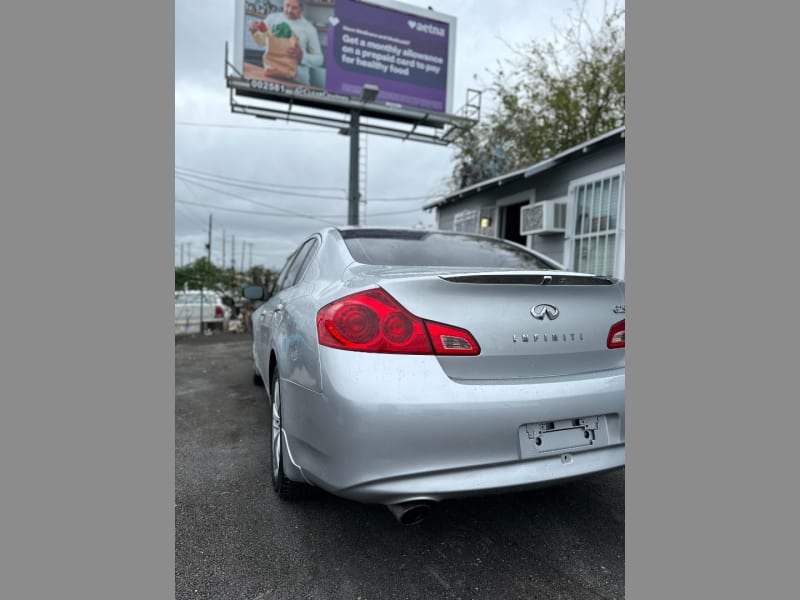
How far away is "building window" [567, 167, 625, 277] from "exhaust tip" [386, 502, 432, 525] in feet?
15.8

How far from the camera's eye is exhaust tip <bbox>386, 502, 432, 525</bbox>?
1.56 meters

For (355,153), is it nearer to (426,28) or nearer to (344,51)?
(344,51)

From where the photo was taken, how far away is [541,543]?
6.42ft

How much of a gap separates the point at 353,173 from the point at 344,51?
3360 mm

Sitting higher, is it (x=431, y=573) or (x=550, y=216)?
(x=550, y=216)

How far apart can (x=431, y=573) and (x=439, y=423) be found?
0.65 meters

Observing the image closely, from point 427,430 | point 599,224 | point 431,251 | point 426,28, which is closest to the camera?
point 427,430

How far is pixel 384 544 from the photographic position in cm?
194

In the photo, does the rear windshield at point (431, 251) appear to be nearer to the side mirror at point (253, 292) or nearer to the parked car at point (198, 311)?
the side mirror at point (253, 292)

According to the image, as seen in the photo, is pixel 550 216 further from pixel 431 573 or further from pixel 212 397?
pixel 431 573

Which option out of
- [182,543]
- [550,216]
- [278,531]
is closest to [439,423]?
[278,531]

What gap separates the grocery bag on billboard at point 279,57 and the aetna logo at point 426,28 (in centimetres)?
352

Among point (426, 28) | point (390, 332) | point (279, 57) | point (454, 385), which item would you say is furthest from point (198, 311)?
point (426, 28)

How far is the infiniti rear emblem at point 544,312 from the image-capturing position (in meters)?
1.74
